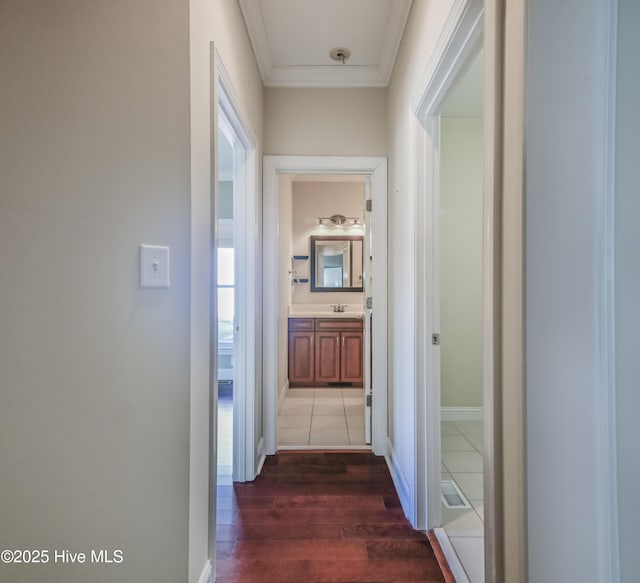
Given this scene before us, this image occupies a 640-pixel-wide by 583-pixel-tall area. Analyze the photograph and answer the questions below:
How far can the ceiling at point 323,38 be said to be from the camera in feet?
5.89

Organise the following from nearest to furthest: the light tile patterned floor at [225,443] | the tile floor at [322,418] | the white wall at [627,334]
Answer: the white wall at [627,334]
the light tile patterned floor at [225,443]
the tile floor at [322,418]

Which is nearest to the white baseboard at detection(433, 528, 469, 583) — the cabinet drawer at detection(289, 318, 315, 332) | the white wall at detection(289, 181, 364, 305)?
the cabinet drawer at detection(289, 318, 315, 332)

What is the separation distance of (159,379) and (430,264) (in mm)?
1278

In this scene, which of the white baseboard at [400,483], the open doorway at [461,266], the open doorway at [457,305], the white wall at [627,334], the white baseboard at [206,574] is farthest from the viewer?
the open doorway at [461,266]

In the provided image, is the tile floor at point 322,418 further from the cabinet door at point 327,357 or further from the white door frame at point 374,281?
the white door frame at point 374,281

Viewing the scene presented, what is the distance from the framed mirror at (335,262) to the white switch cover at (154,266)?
A: 10.9 feet

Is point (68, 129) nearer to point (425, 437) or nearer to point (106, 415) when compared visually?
point (106, 415)

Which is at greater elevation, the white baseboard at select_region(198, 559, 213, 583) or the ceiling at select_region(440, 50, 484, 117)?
the ceiling at select_region(440, 50, 484, 117)

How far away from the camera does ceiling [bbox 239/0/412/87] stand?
179cm

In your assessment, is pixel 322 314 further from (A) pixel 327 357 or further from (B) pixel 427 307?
(B) pixel 427 307

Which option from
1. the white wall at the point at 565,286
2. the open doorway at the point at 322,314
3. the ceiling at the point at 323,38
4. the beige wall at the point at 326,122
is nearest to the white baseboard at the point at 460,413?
the open doorway at the point at 322,314

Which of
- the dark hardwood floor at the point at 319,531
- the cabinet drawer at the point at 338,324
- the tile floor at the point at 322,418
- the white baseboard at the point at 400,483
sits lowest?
the dark hardwood floor at the point at 319,531

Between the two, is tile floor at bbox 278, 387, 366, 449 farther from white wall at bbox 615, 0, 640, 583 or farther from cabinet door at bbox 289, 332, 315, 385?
white wall at bbox 615, 0, 640, 583

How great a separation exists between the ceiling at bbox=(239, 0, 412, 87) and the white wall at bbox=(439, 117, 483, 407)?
1001 mm
